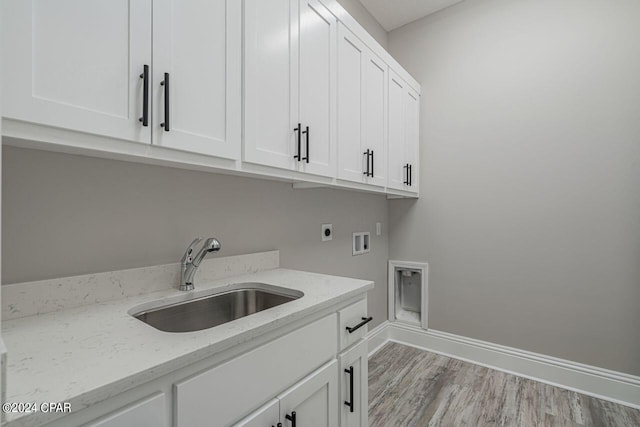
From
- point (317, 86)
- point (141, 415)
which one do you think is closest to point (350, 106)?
point (317, 86)

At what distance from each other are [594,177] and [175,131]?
255 centimetres

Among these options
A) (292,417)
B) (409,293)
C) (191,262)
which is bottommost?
(409,293)

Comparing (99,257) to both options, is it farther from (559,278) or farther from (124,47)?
(559,278)

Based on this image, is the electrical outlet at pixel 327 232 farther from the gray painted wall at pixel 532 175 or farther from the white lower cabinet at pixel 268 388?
the gray painted wall at pixel 532 175

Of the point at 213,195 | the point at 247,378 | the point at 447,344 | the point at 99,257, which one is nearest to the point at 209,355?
the point at 247,378

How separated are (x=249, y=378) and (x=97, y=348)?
38 centimetres

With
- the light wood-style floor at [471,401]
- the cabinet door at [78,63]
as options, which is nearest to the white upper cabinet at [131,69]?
the cabinet door at [78,63]

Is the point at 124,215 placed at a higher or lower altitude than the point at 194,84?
lower

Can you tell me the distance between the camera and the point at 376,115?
2.06 metres

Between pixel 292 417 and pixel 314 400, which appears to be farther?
pixel 314 400

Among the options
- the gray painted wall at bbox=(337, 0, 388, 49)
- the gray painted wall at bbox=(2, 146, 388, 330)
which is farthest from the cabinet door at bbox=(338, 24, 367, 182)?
the gray painted wall at bbox=(337, 0, 388, 49)

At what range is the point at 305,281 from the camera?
54.9 inches

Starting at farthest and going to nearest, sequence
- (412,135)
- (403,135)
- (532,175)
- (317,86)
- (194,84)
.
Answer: (412,135) → (403,135) → (532,175) → (317,86) → (194,84)

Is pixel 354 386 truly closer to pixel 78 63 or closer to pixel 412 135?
pixel 78 63
